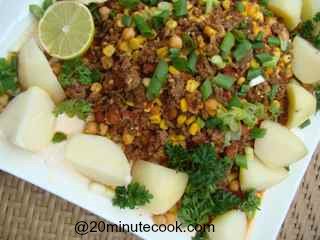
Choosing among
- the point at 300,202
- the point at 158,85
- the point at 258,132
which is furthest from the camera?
the point at 300,202

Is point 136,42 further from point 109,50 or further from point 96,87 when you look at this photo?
point 96,87

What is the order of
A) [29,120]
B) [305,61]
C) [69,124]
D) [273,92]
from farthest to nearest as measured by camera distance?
[305,61] < [273,92] < [69,124] < [29,120]

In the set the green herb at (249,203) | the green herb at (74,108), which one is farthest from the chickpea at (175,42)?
the green herb at (249,203)

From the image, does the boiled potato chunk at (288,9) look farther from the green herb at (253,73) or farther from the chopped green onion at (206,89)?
the chopped green onion at (206,89)

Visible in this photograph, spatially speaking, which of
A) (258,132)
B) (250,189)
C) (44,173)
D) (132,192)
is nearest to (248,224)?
(250,189)

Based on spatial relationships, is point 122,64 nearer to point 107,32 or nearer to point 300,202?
point 107,32

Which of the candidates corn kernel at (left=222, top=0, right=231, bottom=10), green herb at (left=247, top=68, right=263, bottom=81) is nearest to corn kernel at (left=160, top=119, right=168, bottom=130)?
green herb at (left=247, top=68, right=263, bottom=81)

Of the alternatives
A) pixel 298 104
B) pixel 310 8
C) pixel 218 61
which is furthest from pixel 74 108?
pixel 310 8
